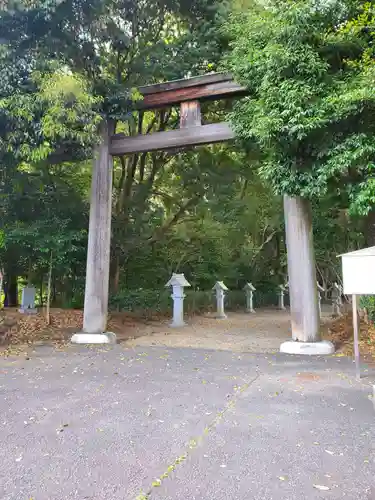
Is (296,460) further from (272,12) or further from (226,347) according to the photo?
(272,12)

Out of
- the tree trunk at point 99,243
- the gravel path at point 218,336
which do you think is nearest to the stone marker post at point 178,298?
the gravel path at point 218,336

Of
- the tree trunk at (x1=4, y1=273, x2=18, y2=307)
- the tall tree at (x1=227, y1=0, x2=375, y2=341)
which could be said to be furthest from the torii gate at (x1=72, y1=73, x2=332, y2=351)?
the tree trunk at (x1=4, y1=273, x2=18, y2=307)

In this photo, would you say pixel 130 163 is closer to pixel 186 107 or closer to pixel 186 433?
pixel 186 107

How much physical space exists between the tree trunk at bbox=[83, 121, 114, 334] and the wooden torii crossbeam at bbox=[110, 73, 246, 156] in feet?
0.91

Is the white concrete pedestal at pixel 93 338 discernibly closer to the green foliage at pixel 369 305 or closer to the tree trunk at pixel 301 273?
the tree trunk at pixel 301 273

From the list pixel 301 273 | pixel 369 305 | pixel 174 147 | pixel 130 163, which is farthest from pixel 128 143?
pixel 369 305

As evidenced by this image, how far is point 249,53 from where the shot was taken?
6.05 meters

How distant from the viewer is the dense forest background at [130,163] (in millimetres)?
6375

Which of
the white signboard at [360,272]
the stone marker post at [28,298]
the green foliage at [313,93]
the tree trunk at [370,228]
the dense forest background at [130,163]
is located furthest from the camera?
the stone marker post at [28,298]

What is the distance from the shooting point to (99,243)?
Answer: 25.5ft

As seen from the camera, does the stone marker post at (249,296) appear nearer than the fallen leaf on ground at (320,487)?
No

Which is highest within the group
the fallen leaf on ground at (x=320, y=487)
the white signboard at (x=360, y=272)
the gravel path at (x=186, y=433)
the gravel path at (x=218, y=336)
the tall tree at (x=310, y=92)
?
the tall tree at (x=310, y=92)

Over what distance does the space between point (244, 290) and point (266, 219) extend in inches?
145

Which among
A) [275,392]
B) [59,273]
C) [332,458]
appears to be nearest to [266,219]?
[59,273]
